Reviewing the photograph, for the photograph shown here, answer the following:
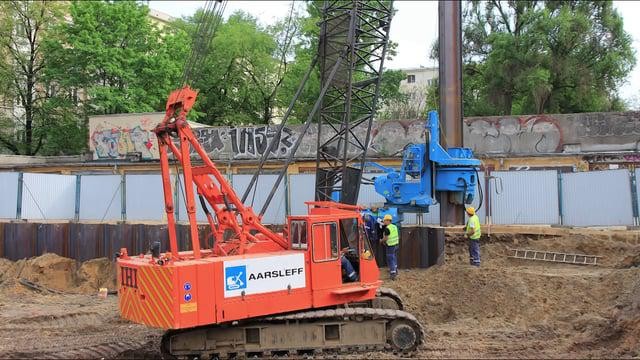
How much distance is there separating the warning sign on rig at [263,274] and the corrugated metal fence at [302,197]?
6849 mm

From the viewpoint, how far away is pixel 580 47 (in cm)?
3384

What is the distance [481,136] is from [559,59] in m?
12.5

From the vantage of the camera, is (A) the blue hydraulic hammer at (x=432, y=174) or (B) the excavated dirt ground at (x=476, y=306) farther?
(A) the blue hydraulic hammer at (x=432, y=174)

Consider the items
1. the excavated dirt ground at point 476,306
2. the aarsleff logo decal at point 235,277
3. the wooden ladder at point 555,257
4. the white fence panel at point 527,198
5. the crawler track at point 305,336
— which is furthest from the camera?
the white fence panel at point 527,198

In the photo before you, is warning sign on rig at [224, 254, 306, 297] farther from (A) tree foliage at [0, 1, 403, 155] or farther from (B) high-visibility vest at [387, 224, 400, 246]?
(A) tree foliage at [0, 1, 403, 155]

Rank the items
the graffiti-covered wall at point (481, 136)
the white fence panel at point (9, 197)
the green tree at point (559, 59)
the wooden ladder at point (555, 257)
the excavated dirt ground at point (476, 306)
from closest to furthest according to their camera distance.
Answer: the excavated dirt ground at point (476, 306) → the wooden ladder at point (555, 257) → the white fence panel at point (9, 197) → the graffiti-covered wall at point (481, 136) → the green tree at point (559, 59)

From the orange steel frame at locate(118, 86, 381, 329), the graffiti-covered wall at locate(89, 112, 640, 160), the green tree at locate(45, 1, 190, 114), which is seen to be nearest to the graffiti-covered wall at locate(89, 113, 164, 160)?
the graffiti-covered wall at locate(89, 112, 640, 160)

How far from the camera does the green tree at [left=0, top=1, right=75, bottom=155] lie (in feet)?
118

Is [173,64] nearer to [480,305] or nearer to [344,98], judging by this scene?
[344,98]

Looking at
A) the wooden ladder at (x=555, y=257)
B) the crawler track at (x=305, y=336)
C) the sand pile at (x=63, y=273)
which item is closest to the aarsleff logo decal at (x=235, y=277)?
the crawler track at (x=305, y=336)

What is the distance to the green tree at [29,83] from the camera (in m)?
35.9

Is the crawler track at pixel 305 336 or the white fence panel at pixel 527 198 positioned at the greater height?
the white fence panel at pixel 527 198

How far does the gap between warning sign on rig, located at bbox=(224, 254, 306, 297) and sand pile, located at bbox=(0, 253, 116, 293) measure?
8.87 m

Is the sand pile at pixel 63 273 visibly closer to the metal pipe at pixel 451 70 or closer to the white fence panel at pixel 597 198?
the metal pipe at pixel 451 70
